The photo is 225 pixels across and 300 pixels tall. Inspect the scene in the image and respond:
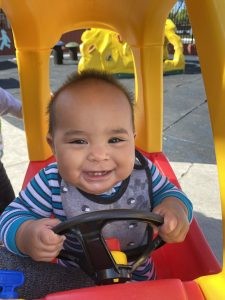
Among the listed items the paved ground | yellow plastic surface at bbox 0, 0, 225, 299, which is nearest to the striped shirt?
yellow plastic surface at bbox 0, 0, 225, 299

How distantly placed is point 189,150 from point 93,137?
265 cm

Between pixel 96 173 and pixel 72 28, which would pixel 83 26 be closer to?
pixel 72 28

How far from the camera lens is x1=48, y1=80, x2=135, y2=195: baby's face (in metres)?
1.05

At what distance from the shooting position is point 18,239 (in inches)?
42.8

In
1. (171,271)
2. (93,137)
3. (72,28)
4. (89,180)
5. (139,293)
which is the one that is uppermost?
(72,28)

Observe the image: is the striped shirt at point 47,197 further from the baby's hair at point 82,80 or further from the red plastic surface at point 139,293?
the red plastic surface at point 139,293

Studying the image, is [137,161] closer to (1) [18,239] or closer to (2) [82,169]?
(2) [82,169]

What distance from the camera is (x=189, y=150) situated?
3.62 metres

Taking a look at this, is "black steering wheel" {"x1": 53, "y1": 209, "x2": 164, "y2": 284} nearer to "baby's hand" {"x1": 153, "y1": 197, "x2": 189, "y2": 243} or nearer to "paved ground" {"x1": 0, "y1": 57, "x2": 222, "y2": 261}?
"baby's hand" {"x1": 153, "y1": 197, "x2": 189, "y2": 243}

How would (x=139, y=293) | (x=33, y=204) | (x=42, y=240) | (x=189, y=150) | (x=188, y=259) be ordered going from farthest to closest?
(x=189, y=150)
(x=188, y=259)
(x=33, y=204)
(x=42, y=240)
(x=139, y=293)

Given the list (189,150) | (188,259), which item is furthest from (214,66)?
(189,150)

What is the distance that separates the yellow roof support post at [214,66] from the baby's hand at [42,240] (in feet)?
1.05

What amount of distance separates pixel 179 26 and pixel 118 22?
27.4 ft

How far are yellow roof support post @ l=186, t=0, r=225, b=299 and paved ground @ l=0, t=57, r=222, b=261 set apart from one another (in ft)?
4.15
